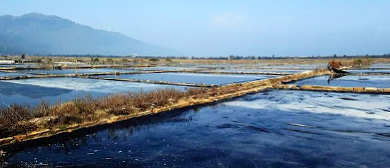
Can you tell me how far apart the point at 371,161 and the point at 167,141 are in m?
3.56

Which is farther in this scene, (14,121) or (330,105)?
(330,105)

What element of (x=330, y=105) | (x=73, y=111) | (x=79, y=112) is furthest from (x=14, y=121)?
(x=330, y=105)

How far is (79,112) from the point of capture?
7.97 metres

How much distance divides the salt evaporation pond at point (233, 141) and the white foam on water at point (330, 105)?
0.09 meters

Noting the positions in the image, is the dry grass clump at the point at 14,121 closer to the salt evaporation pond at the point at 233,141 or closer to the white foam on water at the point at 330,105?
the salt evaporation pond at the point at 233,141

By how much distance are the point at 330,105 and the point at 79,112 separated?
7.76 meters

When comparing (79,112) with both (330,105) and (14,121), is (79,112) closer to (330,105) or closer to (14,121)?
(14,121)

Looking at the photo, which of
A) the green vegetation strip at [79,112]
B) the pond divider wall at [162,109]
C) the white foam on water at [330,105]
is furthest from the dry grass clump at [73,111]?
the white foam on water at [330,105]

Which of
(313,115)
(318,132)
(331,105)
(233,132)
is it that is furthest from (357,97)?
(233,132)

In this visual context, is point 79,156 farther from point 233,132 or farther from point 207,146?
point 233,132

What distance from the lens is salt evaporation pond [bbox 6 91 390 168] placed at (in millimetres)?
5367

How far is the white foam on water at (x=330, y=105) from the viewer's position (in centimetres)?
964

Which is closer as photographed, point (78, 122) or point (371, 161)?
point (371, 161)

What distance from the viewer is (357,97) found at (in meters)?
13.0
